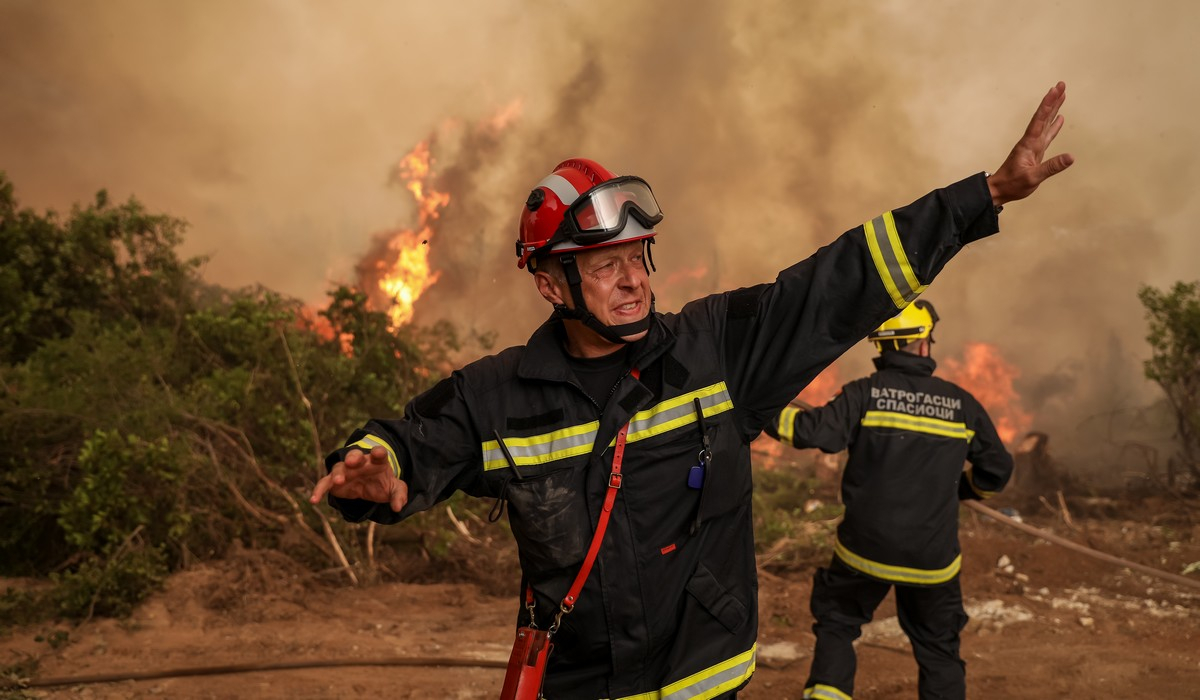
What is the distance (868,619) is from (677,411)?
260 centimetres

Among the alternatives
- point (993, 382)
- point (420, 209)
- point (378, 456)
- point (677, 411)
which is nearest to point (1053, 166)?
point (677, 411)

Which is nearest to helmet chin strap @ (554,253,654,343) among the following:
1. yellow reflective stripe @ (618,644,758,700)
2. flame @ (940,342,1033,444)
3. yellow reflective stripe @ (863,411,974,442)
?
yellow reflective stripe @ (618,644,758,700)

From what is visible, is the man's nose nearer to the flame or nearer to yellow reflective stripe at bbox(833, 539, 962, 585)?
yellow reflective stripe at bbox(833, 539, 962, 585)

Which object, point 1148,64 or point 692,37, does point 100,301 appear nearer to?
point 692,37

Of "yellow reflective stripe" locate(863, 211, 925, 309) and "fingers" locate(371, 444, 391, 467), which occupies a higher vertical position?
"yellow reflective stripe" locate(863, 211, 925, 309)

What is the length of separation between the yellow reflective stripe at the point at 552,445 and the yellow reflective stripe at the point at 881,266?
892 millimetres

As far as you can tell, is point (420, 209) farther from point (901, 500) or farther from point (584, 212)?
point (584, 212)

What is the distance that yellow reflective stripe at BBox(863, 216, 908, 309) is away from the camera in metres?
2.32

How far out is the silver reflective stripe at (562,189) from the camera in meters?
2.72

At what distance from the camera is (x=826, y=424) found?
4398 millimetres

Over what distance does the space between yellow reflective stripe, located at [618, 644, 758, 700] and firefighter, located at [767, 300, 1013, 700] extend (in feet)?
6.38

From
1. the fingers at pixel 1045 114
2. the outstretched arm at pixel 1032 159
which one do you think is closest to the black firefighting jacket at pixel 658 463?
the outstretched arm at pixel 1032 159

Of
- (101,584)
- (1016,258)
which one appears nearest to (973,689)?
(101,584)

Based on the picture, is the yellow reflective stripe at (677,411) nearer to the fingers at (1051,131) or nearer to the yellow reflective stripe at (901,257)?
the yellow reflective stripe at (901,257)
